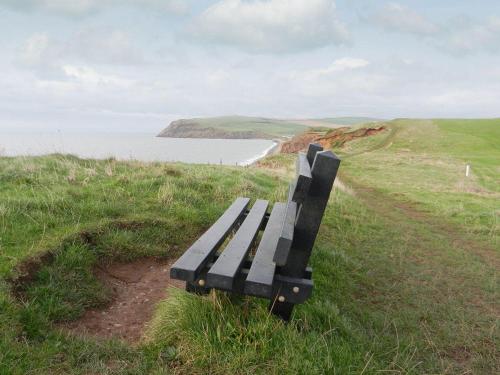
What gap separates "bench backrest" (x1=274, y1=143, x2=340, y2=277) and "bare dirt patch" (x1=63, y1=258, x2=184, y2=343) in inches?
62.6

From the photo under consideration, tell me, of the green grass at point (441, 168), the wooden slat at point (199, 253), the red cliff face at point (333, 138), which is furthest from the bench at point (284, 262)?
the red cliff face at point (333, 138)

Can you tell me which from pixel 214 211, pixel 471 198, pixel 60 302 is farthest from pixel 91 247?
pixel 471 198

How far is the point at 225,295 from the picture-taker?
3516mm

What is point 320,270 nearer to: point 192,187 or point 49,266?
point 49,266

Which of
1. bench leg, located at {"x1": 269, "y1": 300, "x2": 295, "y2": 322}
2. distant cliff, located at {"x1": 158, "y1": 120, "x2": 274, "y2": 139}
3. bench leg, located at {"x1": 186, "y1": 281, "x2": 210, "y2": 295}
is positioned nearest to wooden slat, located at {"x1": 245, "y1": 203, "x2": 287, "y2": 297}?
bench leg, located at {"x1": 269, "y1": 300, "x2": 295, "y2": 322}

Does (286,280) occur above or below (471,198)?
above

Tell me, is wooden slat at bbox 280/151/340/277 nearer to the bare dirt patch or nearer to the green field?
the green field

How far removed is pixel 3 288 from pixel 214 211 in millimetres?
3919

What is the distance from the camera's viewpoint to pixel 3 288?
370 cm

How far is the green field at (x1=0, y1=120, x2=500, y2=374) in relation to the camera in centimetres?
308

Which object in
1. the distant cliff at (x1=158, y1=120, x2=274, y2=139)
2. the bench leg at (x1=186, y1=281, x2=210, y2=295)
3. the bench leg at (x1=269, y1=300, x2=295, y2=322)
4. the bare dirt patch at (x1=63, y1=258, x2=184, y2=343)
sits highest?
the bench leg at (x1=186, y1=281, x2=210, y2=295)

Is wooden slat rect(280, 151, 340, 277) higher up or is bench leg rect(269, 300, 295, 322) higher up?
wooden slat rect(280, 151, 340, 277)

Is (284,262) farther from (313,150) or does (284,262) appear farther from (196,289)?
(313,150)

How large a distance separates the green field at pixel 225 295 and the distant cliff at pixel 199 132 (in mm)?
135509
